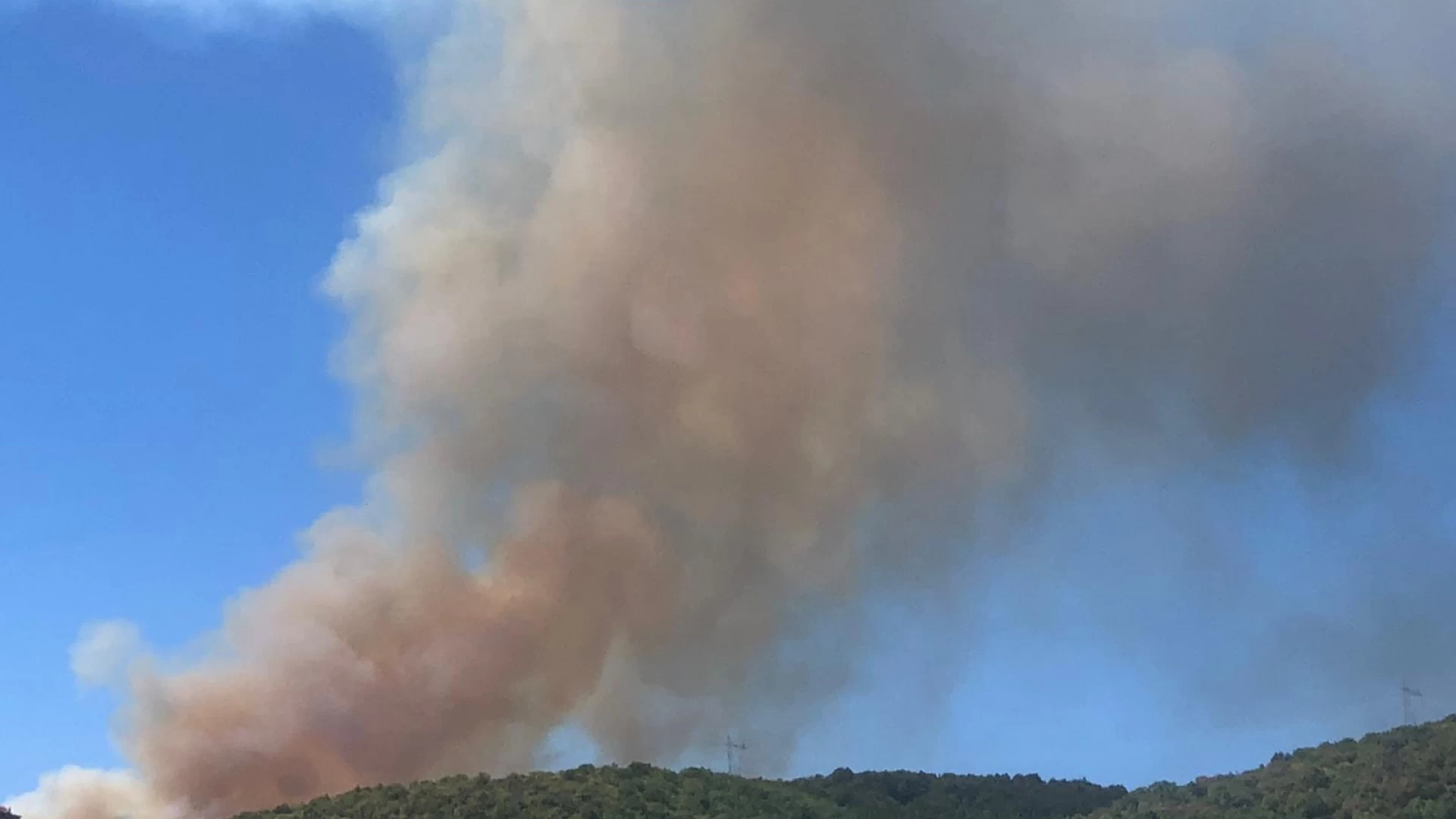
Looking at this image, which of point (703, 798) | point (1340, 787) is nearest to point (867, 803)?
point (703, 798)

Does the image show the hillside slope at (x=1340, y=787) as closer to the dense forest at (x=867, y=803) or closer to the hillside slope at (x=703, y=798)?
the dense forest at (x=867, y=803)

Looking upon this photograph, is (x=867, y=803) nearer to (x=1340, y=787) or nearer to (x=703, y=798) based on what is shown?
(x=703, y=798)

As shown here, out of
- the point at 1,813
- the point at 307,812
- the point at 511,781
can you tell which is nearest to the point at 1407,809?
the point at 511,781

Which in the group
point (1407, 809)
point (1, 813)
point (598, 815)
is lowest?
point (1407, 809)

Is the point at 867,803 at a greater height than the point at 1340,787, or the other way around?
the point at 867,803

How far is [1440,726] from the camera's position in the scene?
7781 cm

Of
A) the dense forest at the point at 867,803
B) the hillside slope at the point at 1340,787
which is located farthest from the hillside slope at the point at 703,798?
the hillside slope at the point at 1340,787

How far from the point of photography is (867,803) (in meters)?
98.4

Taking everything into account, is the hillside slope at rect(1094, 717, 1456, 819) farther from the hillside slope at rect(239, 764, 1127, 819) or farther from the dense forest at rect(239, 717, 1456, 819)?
the hillside slope at rect(239, 764, 1127, 819)

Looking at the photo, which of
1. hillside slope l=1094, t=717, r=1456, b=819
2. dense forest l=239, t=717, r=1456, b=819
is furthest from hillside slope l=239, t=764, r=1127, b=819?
hillside slope l=1094, t=717, r=1456, b=819

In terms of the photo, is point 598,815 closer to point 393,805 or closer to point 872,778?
point 393,805

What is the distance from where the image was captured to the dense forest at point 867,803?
7062cm

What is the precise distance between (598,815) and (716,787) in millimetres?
12777

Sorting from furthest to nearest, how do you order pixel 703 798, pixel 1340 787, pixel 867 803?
pixel 867 803
pixel 703 798
pixel 1340 787
